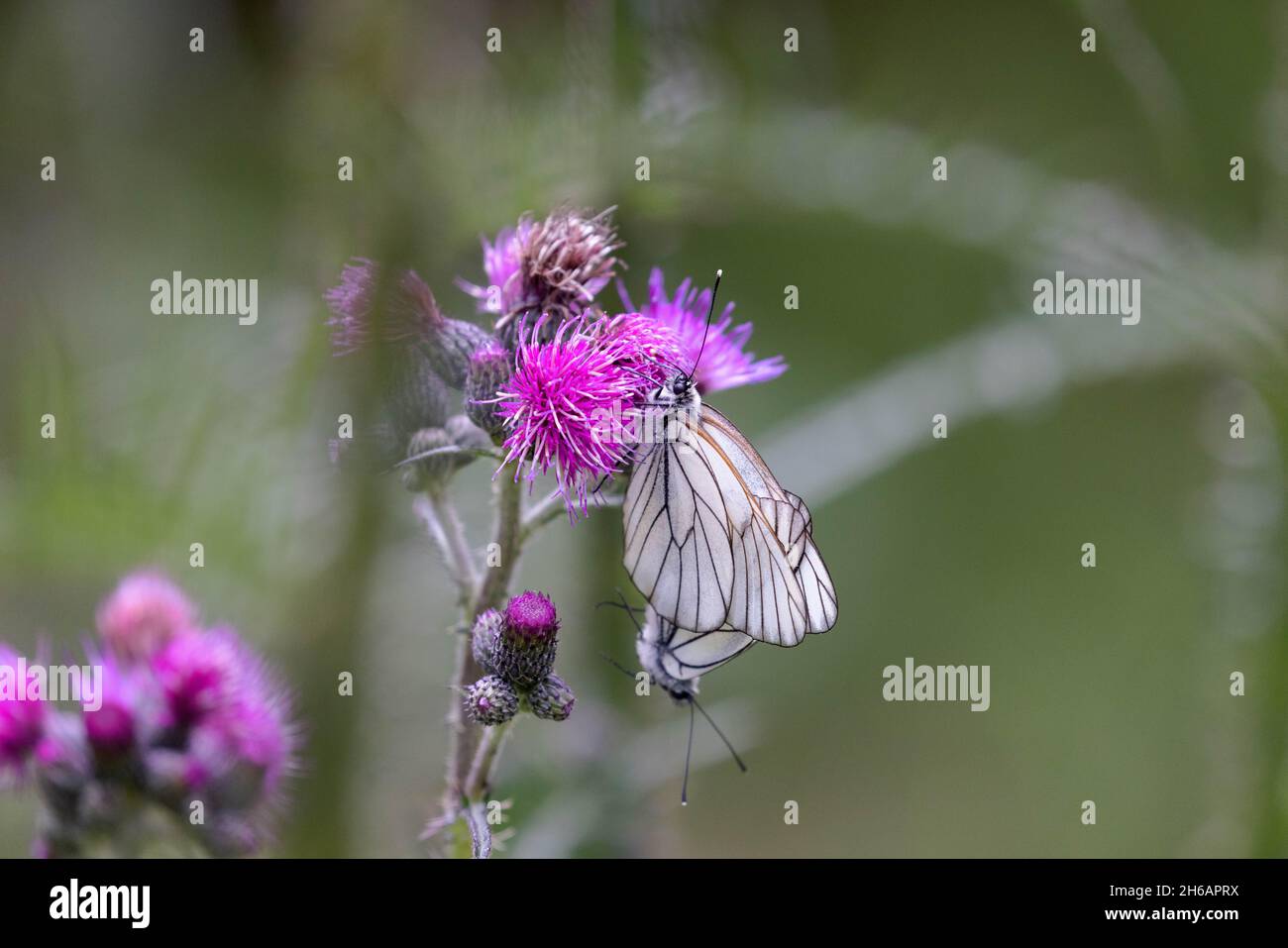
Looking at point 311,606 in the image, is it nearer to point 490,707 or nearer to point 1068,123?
point 490,707

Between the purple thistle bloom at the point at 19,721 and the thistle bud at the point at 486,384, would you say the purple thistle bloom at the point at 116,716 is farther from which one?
the thistle bud at the point at 486,384

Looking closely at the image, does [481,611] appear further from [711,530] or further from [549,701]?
[711,530]

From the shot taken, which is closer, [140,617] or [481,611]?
[481,611]

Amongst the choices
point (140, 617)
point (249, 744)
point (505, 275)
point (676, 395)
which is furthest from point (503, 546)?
point (140, 617)

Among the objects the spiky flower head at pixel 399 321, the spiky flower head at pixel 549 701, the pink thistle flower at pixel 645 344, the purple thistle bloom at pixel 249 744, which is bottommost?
the purple thistle bloom at pixel 249 744

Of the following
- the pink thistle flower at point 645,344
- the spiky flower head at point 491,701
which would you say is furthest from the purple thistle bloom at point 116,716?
the pink thistle flower at point 645,344

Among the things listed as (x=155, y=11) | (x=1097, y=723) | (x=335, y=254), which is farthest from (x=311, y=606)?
(x=1097, y=723)
